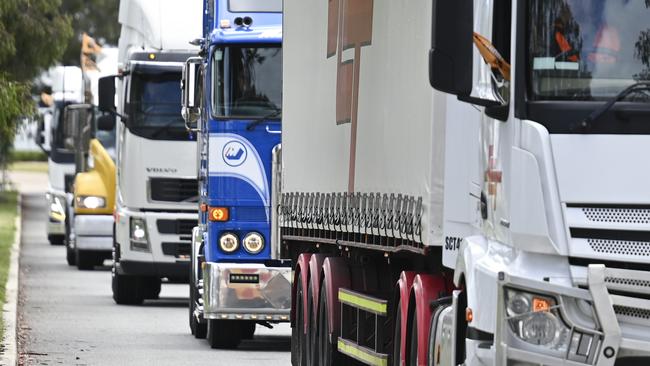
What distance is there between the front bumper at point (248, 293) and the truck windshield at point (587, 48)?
31.1ft

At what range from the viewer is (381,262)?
13.4 meters

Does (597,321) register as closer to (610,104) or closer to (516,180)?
(516,180)

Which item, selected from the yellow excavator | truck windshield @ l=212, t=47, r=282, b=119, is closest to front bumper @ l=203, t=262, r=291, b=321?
truck windshield @ l=212, t=47, r=282, b=119

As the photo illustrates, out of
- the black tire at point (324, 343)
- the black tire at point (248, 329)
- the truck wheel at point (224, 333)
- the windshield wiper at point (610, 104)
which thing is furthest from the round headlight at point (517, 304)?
the black tire at point (248, 329)

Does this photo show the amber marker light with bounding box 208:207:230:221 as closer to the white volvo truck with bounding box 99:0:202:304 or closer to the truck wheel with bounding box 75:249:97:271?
the white volvo truck with bounding box 99:0:202:304

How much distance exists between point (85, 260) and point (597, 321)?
24881 mm

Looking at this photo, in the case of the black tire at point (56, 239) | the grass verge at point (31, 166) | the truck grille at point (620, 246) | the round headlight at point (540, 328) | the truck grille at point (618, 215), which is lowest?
the grass verge at point (31, 166)

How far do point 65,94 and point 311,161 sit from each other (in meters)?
23.2

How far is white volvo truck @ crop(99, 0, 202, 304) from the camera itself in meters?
23.4

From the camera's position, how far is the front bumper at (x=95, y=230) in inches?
1237

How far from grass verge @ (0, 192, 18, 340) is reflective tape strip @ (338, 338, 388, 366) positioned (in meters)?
5.88

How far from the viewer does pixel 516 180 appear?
29.8ft

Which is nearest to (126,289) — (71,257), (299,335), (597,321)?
(71,257)

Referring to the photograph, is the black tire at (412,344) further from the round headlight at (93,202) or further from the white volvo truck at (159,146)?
the round headlight at (93,202)
